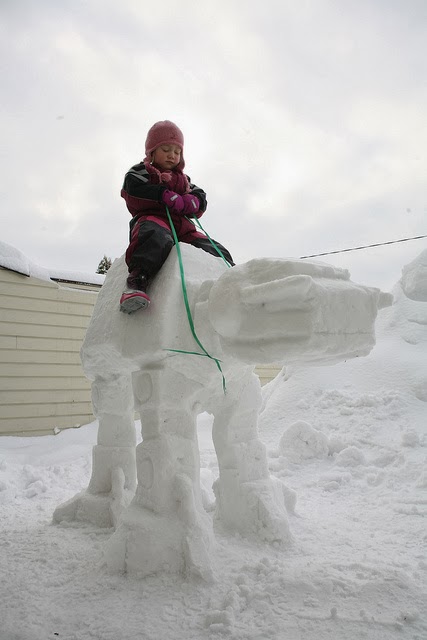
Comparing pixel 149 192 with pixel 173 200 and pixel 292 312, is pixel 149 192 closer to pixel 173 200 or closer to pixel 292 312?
pixel 173 200

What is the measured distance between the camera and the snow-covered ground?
1.17 metres

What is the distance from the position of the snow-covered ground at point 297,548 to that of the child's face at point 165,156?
1350 mm

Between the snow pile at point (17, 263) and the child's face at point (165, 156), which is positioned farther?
the snow pile at point (17, 263)

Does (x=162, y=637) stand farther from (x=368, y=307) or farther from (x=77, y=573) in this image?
(x=368, y=307)

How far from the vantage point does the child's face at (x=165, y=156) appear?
71.0 inches

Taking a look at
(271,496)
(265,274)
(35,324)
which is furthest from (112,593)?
(35,324)

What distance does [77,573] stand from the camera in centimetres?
147

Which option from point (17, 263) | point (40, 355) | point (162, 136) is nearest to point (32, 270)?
point (17, 263)

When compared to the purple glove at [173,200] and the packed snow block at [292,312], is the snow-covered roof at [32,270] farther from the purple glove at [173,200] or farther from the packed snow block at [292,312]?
the packed snow block at [292,312]

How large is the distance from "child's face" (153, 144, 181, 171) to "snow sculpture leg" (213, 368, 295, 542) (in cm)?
82

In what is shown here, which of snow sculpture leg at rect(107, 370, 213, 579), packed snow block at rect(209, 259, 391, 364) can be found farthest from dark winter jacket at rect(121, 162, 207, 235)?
snow sculpture leg at rect(107, 370, 213, 579)

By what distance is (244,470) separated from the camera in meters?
1.80

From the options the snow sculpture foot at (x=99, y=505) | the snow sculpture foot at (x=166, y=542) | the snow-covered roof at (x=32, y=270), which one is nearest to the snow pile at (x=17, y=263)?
the snow-covered roof at (x=32, y=270)

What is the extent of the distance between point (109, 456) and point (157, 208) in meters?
1.03
